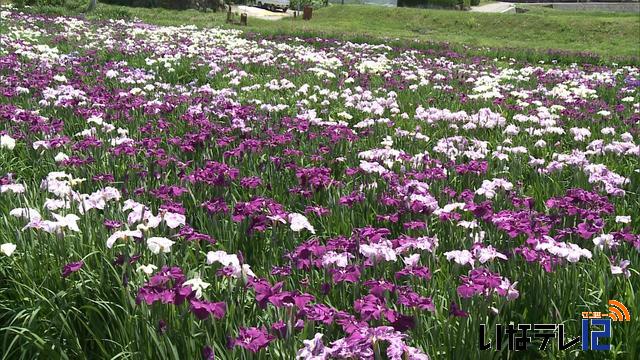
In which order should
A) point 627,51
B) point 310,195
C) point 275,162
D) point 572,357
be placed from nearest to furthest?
point 572,357 < point 310,195 < point 275,162 < point 627,51

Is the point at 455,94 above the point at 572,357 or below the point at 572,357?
above

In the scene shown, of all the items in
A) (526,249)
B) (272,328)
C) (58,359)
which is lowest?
(58,359)

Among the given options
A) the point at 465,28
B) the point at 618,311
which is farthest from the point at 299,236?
the point at 465,28

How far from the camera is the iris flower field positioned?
8.16ft

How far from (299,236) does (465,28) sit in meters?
34.8

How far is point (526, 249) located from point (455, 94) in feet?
24.7

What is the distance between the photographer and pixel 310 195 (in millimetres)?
4316

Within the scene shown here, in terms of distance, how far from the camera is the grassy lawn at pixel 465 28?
26688mm

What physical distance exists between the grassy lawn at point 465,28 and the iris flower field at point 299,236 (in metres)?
17.7

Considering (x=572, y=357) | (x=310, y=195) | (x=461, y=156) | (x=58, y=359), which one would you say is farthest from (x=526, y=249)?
(x=461, y=156)

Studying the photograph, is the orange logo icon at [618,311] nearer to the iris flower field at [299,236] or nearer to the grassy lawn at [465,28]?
the iris flower field at [299,236]

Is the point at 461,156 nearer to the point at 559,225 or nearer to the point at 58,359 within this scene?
the point at 559,225

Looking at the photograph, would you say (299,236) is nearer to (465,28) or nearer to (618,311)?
(618,311)

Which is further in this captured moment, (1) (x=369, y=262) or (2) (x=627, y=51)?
(2) (x=627, y=51)
